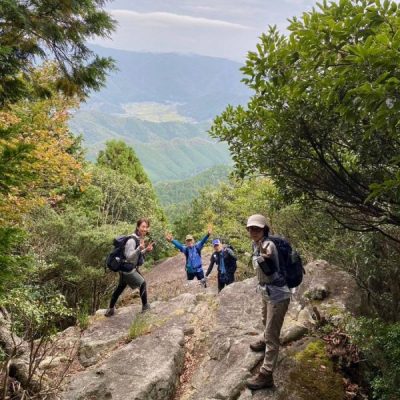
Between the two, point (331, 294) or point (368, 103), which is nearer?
point (368, 103)

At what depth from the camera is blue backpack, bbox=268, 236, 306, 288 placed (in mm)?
4922

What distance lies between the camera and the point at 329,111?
5.17 metres

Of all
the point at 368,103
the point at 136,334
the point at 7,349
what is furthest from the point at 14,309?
the point at 368,103

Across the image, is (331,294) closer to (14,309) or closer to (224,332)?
(224,332)

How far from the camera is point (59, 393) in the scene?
6.28 m

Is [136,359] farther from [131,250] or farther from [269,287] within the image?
[269,287]

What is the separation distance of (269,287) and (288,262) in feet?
1.32

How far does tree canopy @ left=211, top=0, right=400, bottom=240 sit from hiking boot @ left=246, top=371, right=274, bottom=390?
8.07ft

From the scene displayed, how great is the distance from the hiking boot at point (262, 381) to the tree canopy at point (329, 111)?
8.07ft

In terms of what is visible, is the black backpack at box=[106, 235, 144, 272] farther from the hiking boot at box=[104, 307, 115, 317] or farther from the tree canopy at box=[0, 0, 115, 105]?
the tree canopy at box=[0, 0, 115, 105]

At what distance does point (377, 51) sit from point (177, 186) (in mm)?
183174

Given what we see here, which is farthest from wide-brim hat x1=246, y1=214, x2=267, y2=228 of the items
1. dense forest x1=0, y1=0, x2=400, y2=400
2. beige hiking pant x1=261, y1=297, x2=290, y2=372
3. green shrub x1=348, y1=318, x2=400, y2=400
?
green shrub x1=348, y1=318, x2=400, y2=400

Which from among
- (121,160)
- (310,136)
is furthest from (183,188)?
(310,136)

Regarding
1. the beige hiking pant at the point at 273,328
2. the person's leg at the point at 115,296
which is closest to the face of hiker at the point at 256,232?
the beige hiking pant at the point at 273,328
